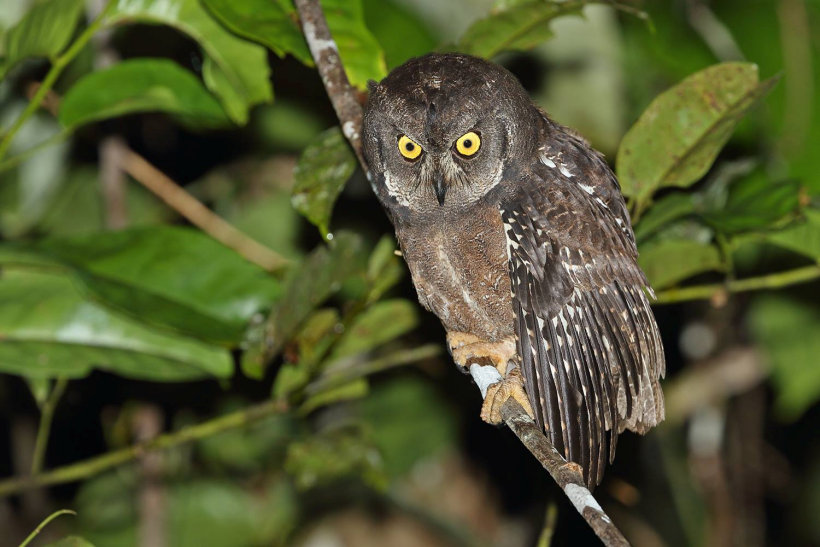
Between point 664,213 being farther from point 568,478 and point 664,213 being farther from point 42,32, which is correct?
point 42,32

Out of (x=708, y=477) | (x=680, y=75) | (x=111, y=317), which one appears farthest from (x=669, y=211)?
(x=708, y=477)

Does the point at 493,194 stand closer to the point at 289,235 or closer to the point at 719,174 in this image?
the point at 719,174

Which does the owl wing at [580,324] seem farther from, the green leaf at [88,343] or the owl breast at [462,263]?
the green leaf at [88,343]

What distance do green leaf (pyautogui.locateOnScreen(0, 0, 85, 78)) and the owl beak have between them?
52.6 inches

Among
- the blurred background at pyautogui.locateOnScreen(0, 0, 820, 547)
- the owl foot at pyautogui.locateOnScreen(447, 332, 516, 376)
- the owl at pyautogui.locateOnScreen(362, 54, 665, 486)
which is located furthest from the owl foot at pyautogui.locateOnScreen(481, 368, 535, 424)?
the blurred background at pyautogui.locateOnScreen(0, 0, 820, 547)

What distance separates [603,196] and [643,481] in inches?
117

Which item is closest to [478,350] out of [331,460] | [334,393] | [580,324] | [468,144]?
[580,324]

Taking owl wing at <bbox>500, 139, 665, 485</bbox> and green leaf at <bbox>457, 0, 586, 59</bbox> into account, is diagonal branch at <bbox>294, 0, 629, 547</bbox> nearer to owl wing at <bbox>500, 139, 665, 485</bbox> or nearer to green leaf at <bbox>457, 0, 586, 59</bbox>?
owl wing at <bbox>500, 139, 665, 485</bbox>

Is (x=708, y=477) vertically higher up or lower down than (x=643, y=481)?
lower down

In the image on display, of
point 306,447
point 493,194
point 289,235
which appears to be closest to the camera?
point 493,194

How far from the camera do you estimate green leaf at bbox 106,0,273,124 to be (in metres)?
3.32

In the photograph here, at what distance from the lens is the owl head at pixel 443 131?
3012 mm

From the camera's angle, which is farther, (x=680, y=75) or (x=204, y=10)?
(x=680, y=75)

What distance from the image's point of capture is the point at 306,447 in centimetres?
414
